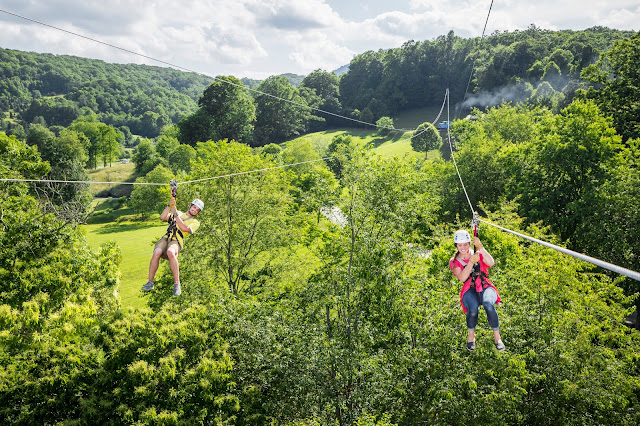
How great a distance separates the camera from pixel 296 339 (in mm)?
14859

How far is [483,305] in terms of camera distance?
764cm

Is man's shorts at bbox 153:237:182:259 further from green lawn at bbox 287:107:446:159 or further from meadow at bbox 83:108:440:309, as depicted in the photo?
green lawn at bbox 287:107:446:159

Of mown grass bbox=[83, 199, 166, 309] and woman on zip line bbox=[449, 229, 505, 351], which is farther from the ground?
Answer: woman on zip line bbox=[449, 229, 505, 351]

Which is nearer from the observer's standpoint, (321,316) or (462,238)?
(462,238)

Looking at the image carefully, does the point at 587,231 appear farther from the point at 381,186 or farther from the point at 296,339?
the point at 296,339

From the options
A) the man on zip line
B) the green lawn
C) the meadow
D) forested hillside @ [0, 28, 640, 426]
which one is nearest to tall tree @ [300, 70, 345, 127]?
the green lawn

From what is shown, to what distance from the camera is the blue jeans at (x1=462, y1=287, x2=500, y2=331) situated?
7.52 metres

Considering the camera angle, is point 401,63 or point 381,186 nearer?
point 381,186

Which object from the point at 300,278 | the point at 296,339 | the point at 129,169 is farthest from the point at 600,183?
the point at 129,169

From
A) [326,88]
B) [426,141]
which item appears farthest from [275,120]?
[426,141]

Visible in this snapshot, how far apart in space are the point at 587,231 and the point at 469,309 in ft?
78.0

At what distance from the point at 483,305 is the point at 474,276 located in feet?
1.92

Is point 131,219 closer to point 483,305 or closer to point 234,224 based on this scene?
point 234,224

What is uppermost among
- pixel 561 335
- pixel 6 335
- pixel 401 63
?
pixel 401 63
